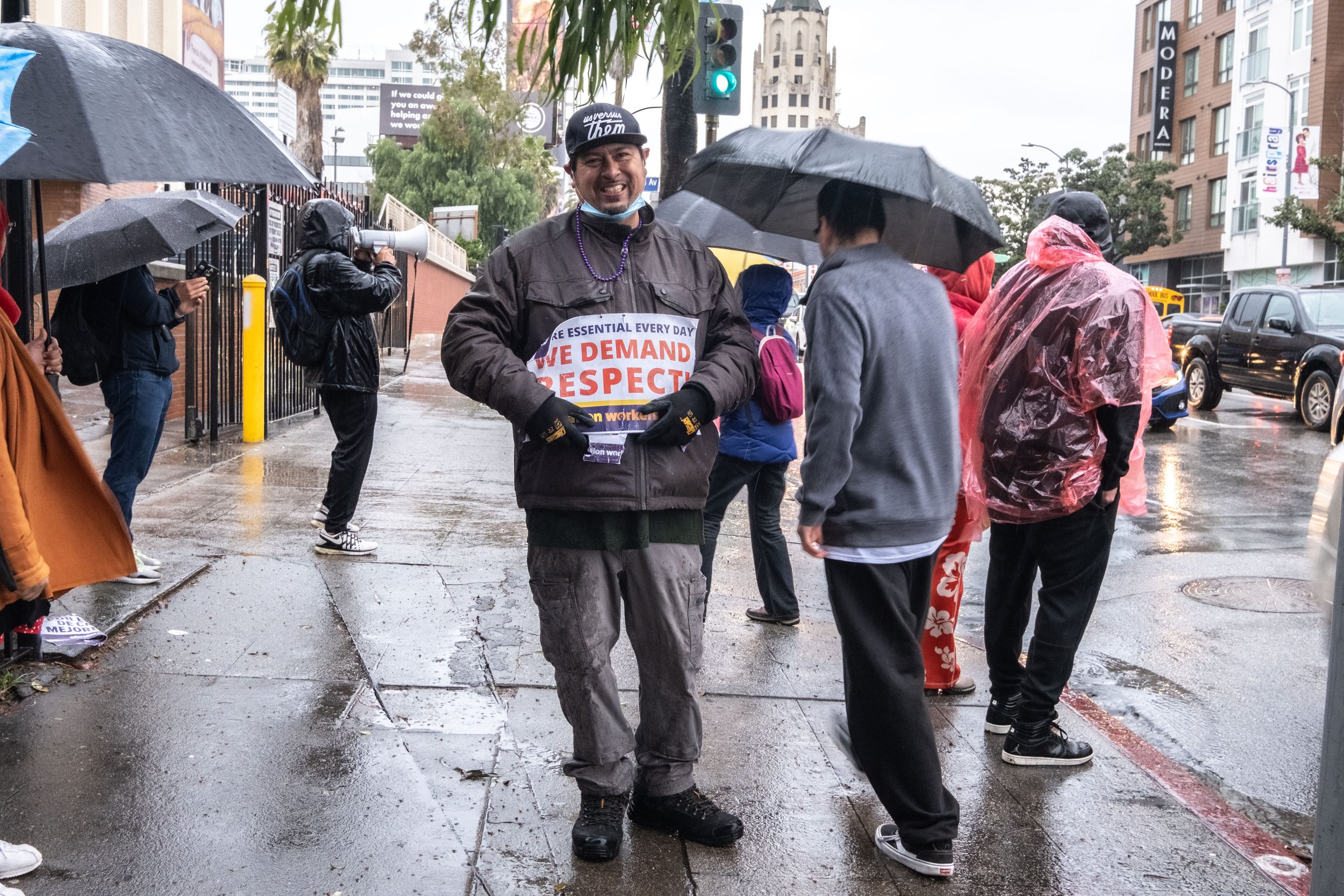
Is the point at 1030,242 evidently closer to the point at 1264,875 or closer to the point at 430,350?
the point at 1264,875

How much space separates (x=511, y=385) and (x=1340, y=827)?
216 centimetres

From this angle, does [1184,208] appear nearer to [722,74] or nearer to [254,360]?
[722,74]

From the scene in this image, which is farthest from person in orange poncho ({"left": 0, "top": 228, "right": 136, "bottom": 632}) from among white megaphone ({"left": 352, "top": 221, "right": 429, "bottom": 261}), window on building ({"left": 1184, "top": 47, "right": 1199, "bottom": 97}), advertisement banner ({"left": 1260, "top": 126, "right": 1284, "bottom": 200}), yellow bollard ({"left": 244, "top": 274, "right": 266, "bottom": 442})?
window on building ({"left": 1184, "top": 47, "right": 1199, "bottom": 97})

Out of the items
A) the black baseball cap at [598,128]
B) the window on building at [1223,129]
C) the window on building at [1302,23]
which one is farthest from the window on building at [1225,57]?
the black baseball cap at [598,128]

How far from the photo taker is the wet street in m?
3.37

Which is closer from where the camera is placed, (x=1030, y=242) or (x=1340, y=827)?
(x=1340, y=827)

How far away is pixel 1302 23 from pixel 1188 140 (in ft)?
31.9

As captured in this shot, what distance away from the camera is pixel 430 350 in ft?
88.4

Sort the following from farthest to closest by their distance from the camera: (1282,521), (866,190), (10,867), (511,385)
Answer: (1282,521)
(866,190)
(511,385)
(10,867)

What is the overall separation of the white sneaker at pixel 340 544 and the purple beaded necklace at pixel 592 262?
3765 millimetres

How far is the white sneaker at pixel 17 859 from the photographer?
10.1ft

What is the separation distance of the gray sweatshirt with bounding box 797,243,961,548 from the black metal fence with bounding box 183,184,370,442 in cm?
735

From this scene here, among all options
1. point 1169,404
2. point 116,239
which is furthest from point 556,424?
point 1169,404

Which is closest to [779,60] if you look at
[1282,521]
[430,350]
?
[430,350]
